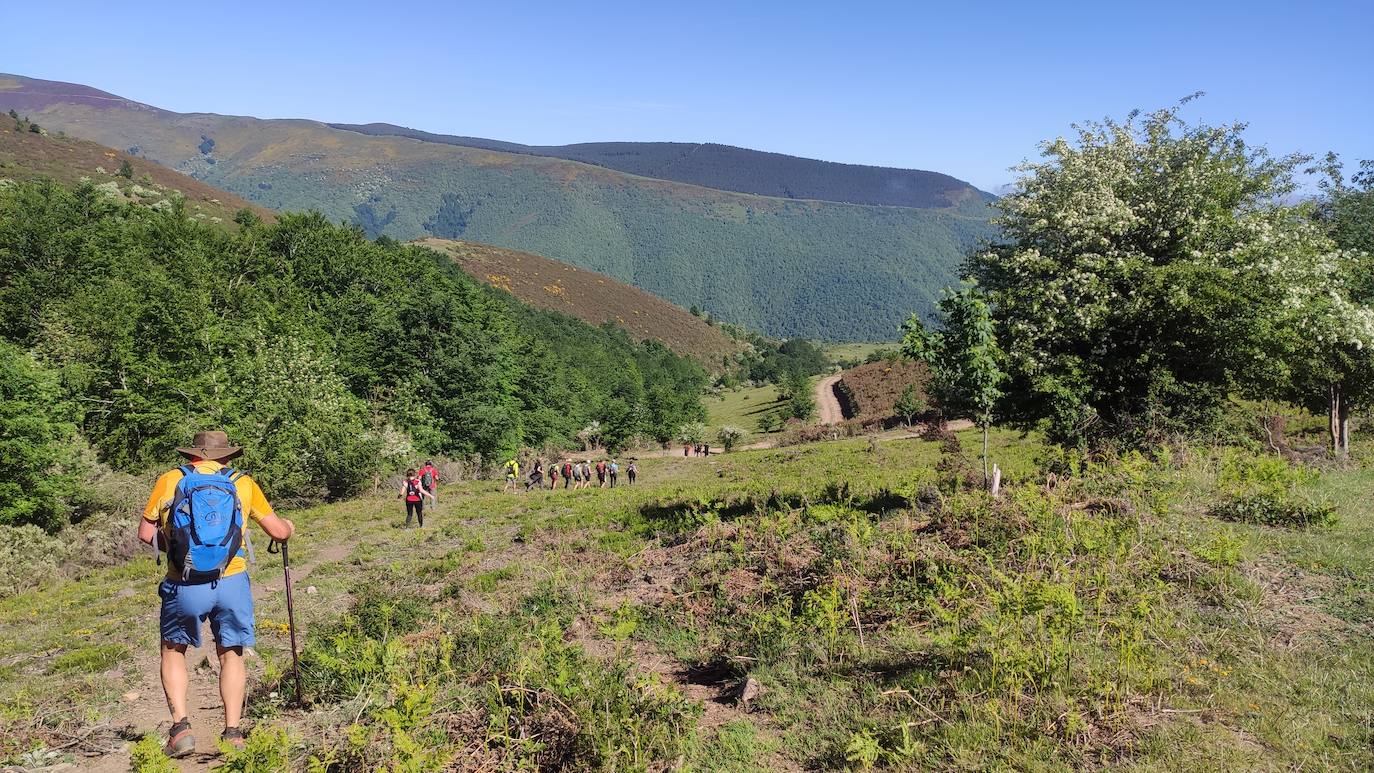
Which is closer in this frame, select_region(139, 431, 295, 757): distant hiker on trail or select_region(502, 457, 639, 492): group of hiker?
select_region(139, 431, 295, 757): distant hiker on trail

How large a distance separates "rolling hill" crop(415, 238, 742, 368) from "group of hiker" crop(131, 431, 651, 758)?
418ft

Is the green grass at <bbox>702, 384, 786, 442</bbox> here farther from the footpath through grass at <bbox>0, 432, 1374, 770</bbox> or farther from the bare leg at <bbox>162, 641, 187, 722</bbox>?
the bare leg at <bbox>162, 641, 187, 722</bbox>

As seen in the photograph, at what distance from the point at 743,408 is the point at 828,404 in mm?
14481

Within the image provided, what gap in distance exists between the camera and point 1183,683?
496 centimetres

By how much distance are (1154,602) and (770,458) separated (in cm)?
3280

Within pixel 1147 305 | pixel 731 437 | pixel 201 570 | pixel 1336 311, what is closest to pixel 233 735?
pixel 201 570

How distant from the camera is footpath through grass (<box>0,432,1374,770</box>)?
15.2 feet

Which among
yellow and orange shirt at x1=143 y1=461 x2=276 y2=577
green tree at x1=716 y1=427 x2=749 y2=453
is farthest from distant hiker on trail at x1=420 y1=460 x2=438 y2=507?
green tree at x1=716 y1=427 x2=749 y2=453

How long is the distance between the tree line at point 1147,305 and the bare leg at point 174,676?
11122 millimetres

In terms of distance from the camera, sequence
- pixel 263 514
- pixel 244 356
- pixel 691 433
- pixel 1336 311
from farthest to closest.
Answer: pixel 691 433 < pixel 244 356 < pixel 1336 311 < pixel 263 514

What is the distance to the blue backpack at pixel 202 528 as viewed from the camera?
501 cm

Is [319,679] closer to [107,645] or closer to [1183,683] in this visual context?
[107,645]

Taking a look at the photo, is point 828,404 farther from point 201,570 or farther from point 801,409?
point 201,570

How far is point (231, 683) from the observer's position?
5.33 m
